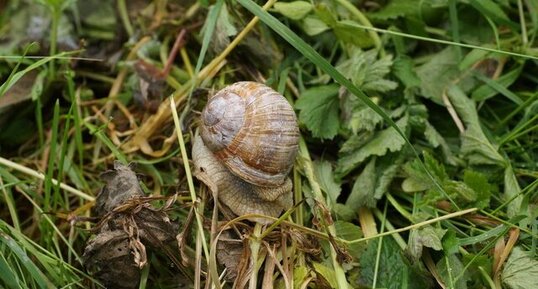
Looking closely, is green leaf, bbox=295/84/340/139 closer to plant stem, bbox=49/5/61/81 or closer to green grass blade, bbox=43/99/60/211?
green grass blade, bbox=43/99/60/211

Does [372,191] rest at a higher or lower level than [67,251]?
higher

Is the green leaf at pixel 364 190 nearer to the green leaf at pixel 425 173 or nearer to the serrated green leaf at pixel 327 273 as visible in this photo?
the green leaf at pixel 425 173

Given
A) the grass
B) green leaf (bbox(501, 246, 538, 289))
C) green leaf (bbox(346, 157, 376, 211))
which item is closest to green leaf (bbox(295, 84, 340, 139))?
the grass

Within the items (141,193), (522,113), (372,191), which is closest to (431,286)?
(372,191)

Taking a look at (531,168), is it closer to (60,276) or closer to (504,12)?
(504,12)

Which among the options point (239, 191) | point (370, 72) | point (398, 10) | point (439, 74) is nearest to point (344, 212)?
point (239, 191)

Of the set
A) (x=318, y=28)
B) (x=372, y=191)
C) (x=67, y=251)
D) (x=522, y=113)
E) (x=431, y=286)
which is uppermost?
(x=318, y=28)

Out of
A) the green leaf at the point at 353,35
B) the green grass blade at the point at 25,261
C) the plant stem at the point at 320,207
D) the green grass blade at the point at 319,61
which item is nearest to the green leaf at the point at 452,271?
the green grass blade at the point at 319,61
